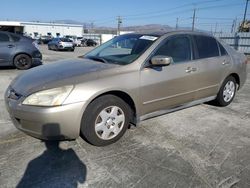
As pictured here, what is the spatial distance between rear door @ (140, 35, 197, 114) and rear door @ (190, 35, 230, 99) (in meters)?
0.17

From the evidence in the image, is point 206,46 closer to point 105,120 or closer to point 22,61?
point 105,120

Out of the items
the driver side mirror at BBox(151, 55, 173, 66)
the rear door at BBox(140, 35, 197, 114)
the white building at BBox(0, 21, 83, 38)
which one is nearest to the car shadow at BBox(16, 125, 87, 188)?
the rear door at BBox(140, 35, 197, 114)

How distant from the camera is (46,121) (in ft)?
9.78

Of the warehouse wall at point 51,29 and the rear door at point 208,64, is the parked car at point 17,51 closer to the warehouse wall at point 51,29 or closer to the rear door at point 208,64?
the rear door at point 208,64

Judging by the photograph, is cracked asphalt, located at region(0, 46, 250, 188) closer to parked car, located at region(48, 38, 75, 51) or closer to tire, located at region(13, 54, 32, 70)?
tire, located at region(13, 54, 32, 70)

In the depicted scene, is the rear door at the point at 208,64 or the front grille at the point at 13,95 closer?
the front grille at the point at 13,95

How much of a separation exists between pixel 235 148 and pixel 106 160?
1.83 meters

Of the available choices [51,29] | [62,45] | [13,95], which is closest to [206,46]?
[13,95]

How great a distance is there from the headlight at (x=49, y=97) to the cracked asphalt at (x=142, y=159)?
70cm

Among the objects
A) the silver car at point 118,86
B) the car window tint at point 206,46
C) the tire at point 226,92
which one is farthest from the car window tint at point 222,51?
the tire at point 226,92

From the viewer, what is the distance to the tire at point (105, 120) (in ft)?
10.6

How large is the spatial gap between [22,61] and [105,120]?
765 centimetres

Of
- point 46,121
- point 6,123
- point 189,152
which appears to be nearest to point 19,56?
point 6,123

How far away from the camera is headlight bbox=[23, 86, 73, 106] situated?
3000 millimetres
